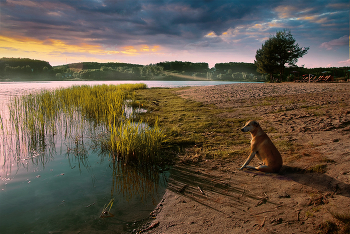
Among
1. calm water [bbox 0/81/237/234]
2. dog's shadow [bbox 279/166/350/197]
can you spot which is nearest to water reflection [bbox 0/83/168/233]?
calm water [bbox 0/81/237/234]

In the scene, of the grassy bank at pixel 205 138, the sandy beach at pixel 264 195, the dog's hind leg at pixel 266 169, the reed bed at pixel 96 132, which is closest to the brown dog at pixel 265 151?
the dog's hind leg at pixel 266 169

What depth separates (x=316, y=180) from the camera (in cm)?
363

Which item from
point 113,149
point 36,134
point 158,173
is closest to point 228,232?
point 158,173

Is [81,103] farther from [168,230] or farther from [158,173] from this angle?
[168,230]

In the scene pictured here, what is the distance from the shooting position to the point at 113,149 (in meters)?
5.55

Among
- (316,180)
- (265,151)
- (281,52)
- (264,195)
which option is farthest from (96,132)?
(281,52)

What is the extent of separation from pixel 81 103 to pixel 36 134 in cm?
450

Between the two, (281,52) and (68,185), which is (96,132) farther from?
(281,52)

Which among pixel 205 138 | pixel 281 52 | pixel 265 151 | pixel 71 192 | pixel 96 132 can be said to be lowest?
pixel 71 192

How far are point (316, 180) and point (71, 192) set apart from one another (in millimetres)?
4672

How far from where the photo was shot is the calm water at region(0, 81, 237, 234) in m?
3.21

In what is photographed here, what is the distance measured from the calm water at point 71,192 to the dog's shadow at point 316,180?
257 cm

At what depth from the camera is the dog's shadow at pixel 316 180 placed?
3.24 m

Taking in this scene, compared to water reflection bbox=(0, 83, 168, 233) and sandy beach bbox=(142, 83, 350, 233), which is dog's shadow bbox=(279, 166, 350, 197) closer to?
sandy beach bbox=(142, 83, 350, 233)
